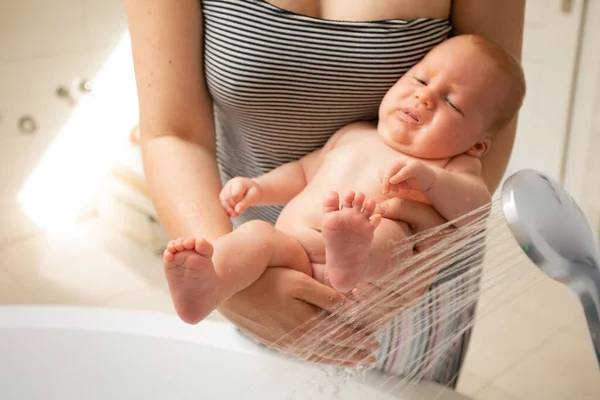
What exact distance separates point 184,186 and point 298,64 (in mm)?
177

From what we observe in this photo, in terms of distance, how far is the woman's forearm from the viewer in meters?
0.73

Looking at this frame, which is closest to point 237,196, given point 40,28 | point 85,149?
point 40,28

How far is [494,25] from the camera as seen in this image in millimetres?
812

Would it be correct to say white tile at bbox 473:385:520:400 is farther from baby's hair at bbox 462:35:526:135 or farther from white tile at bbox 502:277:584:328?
baby's hair at bbox 462:35:526:135

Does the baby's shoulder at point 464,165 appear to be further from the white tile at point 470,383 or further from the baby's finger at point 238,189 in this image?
the white tile at point 470,383

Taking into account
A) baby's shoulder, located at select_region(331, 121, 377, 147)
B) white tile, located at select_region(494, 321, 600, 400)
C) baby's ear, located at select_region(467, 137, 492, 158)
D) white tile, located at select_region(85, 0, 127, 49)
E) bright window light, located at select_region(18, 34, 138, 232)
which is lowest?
white tile, located at select_region(494, 321, 600, 400)

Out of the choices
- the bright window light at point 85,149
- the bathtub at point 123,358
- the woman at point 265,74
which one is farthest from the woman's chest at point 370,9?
the bright window light at point 85,149

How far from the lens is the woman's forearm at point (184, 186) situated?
0.73 metres

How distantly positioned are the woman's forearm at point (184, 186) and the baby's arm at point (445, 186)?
190 millimetres

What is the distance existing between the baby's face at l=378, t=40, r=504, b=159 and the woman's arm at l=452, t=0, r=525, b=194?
0.19 ft

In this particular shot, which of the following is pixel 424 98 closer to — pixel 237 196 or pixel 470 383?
pixel 237 196

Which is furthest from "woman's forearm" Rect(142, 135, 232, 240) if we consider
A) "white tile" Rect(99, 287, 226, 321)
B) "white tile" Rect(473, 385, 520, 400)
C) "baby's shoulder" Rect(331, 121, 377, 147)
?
"white tile" Rect(99, 287, 226, 321)

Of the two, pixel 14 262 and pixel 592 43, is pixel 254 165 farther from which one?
pixel 14 262

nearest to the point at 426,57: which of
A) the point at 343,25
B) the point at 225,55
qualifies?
the point at 343,25
